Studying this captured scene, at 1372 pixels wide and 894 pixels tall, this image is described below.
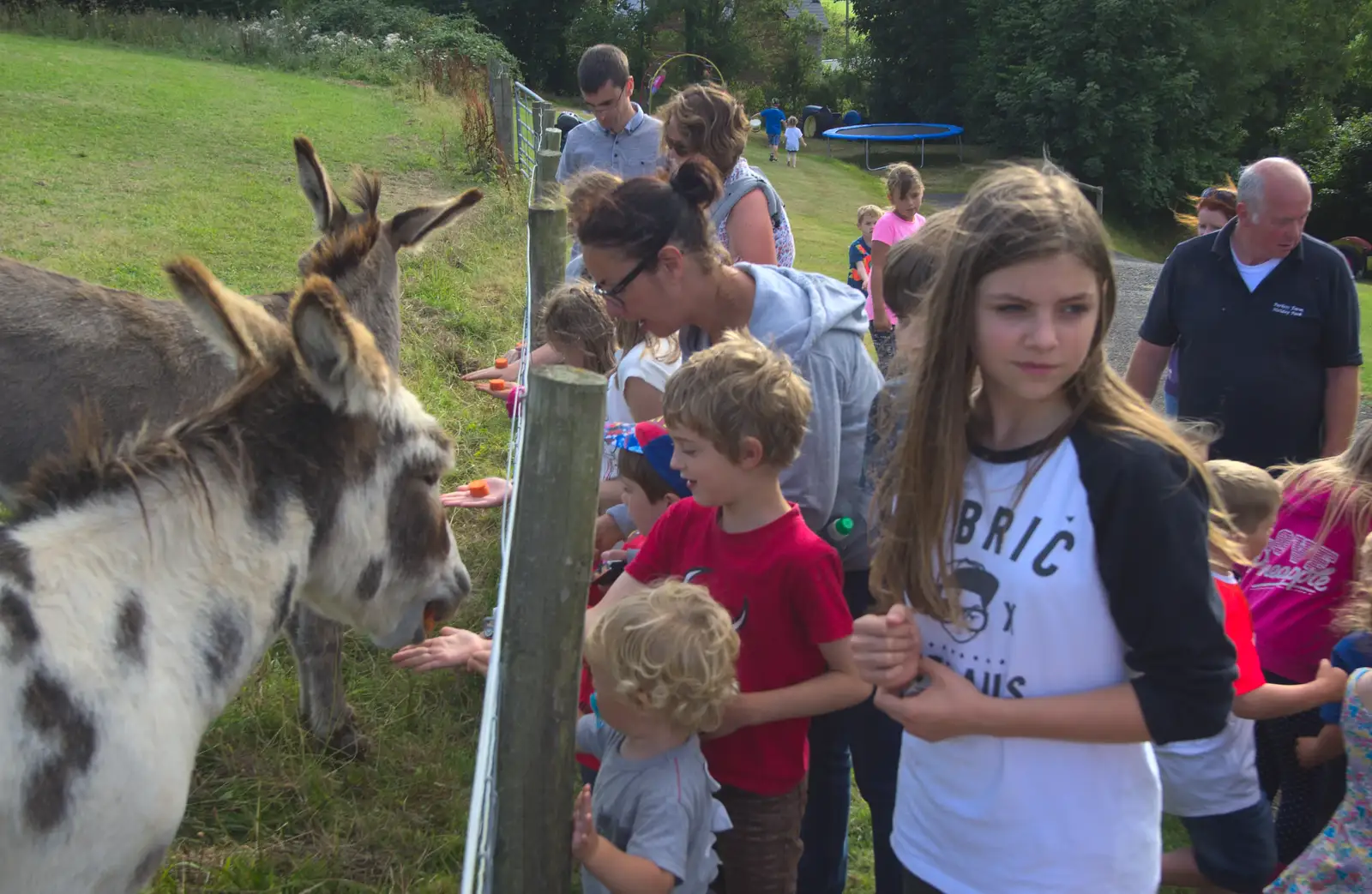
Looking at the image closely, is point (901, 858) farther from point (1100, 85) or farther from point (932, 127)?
point (932, 127)

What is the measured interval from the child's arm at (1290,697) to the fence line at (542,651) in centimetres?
189

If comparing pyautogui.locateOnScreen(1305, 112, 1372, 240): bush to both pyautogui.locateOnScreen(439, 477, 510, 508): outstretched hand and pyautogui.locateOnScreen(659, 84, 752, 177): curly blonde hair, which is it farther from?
pyautogui.locateOnScreen(439, 477, 510, 508): outstretched hand

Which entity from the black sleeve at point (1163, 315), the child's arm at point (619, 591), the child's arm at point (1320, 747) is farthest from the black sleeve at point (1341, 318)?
the child's arm at point (619, 591)

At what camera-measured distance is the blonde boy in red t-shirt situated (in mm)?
2328

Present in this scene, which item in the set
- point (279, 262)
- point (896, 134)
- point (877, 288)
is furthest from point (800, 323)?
point (896, 134)

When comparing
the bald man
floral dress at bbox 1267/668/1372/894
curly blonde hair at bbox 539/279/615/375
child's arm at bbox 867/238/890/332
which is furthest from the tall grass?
floral dress at bbox 1267/668/1372/894

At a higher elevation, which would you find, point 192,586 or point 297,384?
point 297,384

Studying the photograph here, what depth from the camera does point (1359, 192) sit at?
3011 cm

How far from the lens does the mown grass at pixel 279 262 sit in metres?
3.13

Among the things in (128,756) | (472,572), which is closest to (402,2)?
(472,572)

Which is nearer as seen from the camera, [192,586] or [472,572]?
[192,586]

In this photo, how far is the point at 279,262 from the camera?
9516mm

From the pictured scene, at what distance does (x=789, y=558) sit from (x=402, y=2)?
141 ft

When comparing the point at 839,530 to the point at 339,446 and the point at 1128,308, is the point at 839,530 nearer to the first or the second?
the point at 339,446
